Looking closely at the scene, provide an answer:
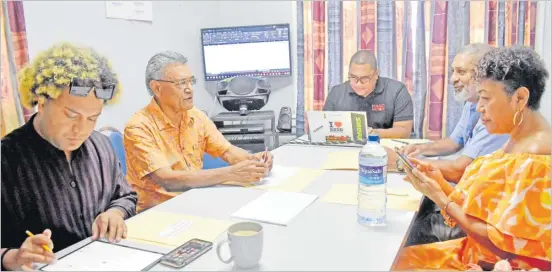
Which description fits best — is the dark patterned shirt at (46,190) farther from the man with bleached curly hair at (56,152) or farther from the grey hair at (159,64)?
the grey hair at (159,64)

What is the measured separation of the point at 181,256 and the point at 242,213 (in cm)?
34

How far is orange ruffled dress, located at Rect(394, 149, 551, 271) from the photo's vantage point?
119 centimetres

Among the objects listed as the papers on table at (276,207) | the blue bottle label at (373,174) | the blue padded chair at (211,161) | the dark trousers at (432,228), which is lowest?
the dark trousers at (432,228)

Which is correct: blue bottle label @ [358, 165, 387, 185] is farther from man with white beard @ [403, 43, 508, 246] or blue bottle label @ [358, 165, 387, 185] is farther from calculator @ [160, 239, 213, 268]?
calculator @ [160, 239, 213, 268]

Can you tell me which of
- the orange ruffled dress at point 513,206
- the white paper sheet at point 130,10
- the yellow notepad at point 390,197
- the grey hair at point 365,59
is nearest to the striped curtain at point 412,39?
the grey hair at point 365,59

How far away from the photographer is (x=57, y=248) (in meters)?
1.20

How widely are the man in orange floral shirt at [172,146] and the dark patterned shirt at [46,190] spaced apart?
374mm

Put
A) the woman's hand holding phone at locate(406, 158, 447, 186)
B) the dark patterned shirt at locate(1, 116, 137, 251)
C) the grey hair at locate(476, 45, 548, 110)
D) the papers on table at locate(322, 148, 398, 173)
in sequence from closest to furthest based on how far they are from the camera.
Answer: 1. the dark patterned shirt at locate(1, 116, 137, 251)
2. the grey hair at locate(476, 45, 548, 110)
3. the woman's hand holding phone at locate(406, 158, 447, 186)
4. the papers on table at locate(322, 148, 398, 173)

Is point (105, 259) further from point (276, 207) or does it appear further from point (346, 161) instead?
point (346, 161)

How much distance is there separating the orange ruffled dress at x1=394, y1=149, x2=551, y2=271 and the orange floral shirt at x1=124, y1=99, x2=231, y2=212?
3.18 ft

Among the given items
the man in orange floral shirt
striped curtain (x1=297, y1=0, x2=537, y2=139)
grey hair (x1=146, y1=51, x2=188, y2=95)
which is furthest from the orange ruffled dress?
striped curtain (x1=297, y1=0, x2=537, y2=139)

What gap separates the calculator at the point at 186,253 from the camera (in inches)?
41.0

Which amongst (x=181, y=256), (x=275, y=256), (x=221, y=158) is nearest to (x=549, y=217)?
(x=275, y=256)

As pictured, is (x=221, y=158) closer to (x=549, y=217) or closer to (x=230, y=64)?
(x=549, y=217)
